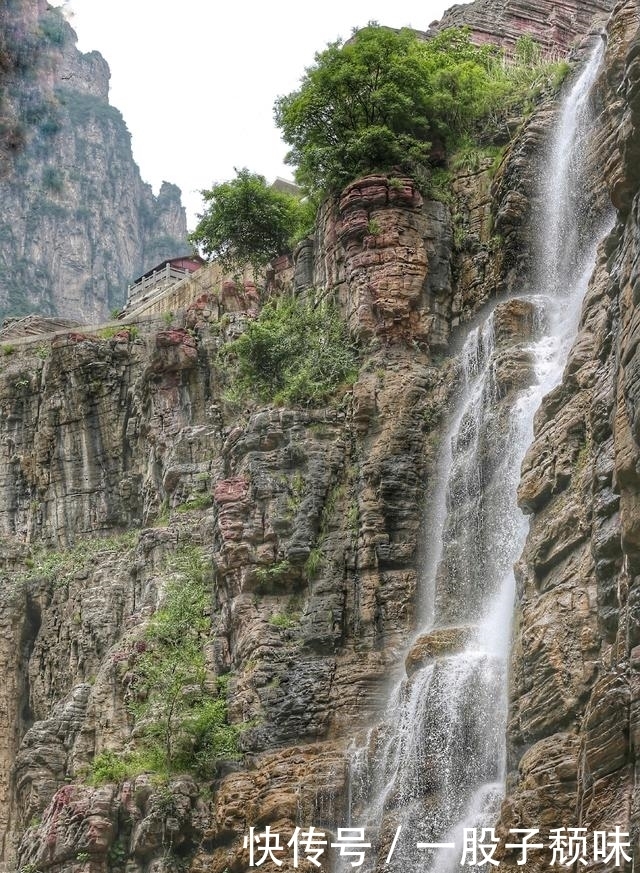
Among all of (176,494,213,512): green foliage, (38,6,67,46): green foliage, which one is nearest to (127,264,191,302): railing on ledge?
(176,494,213,512): green foliage

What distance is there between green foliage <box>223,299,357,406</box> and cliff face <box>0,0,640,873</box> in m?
0.60

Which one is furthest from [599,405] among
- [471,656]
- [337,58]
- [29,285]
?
[29,285]

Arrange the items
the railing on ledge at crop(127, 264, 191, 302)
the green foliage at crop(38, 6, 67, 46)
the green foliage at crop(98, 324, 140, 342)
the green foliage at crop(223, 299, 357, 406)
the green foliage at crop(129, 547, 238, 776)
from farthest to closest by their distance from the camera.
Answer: the railing on ledge at crop(127, 264, 191, 302)
the green foliage at crop(98, 324, 140, 342)
the green foliage at crop(223, 299, 357, 406)
the green foliage at crop(129, 547, 238, 776)
the green foliage at crop(38, 6, 67, 46)

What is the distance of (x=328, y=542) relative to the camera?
32906 millimetres

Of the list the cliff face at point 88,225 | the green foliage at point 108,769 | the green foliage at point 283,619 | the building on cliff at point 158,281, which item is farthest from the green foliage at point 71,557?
the cliff face at point 88,225

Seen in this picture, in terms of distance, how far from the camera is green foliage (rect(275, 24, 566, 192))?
39062 mm

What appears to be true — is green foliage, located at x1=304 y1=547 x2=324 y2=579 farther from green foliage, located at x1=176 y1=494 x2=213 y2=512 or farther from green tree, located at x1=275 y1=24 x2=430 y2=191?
green tree, located at x1=275 y1=24 x2=430 y2=191

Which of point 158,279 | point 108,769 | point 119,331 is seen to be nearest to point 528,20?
point 119,331

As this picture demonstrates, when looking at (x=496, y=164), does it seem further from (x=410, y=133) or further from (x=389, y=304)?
(x=389, y=304)

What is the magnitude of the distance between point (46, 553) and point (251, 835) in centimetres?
2320

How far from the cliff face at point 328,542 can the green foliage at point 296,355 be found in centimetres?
60

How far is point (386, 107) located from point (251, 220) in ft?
29.5

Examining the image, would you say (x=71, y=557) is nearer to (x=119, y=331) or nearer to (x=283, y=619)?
(x=119, y=331)

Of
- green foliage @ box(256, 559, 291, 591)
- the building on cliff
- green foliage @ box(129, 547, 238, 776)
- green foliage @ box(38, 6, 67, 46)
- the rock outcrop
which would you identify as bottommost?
green foliage @ box(129, 547, 238, 776)
